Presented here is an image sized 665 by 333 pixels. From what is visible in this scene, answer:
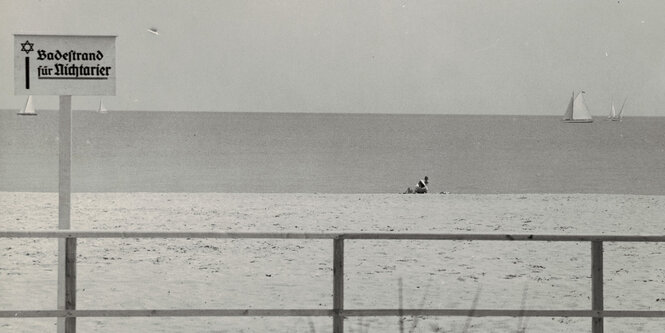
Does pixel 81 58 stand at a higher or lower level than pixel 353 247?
higher

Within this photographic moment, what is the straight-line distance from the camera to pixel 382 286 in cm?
1062

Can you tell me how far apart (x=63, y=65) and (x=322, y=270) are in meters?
6.49

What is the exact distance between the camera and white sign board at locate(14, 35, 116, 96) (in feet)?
18.6

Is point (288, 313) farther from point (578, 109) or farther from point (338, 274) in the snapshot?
point (578, 109)

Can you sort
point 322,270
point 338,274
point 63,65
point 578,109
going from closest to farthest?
point 338,274
point 63,65
point 322,270
point 578,109

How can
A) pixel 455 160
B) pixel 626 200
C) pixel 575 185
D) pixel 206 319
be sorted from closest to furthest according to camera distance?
1. pixel 206 319
2. pixel 626 200
3. pixel 575 185
4. pixel 455 160

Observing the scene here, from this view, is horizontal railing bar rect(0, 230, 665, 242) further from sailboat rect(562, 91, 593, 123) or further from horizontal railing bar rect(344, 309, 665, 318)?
sailboat rect(562, 91, 593, 123)

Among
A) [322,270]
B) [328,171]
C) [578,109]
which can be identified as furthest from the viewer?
[578,109]

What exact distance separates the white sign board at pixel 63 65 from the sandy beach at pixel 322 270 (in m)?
2.12

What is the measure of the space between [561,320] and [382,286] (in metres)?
2.66

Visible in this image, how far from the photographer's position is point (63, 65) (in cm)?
569

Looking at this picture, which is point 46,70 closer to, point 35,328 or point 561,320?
point 35,328

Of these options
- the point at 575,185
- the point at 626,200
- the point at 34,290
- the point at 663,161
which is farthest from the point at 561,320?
the point at 663,161

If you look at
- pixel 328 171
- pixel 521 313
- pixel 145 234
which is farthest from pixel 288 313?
pixel 328 171
